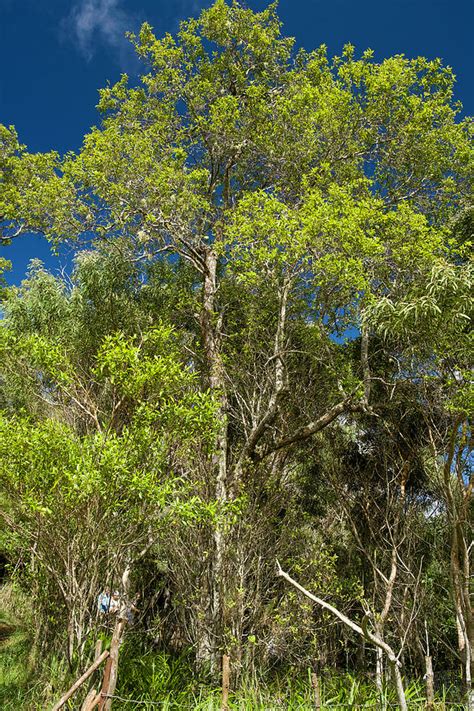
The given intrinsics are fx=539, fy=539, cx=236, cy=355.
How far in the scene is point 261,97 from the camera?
10.3 metres

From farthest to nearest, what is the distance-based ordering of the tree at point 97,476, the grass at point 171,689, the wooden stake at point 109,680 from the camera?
the grass at point 171,689, the tree at point 97,476, the wooden stake at point 109,680

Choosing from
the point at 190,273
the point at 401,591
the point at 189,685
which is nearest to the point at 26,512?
the point at 189,685

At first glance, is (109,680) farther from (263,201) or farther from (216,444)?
(263,201)

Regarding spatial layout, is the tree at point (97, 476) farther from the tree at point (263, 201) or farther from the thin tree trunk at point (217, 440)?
the tree at point (263, 201)

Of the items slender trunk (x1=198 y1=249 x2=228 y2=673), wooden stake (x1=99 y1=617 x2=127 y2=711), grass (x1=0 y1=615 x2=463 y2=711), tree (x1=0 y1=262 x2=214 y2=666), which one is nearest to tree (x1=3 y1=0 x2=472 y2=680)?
slender trunk (x1=198 y1=249 x2=228 y2=673)

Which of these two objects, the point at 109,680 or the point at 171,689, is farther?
the point at 171,689

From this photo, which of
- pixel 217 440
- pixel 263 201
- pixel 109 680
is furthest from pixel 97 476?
pixel 263 201

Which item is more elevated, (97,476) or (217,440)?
(217,440)

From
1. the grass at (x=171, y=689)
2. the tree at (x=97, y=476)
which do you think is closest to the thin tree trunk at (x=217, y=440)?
the grass at (x=171, y=689)

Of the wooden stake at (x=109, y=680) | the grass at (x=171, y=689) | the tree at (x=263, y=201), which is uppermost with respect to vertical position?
the tree at (x=263, y=201)

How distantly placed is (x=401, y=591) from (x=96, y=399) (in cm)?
635

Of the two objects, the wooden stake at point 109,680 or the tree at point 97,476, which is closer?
the wooden stake at point 109,680

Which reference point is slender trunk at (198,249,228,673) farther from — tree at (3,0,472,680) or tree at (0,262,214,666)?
tree at (0,262,214,666)

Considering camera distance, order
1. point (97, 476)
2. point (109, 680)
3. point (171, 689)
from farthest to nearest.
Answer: point (171, 689), point (97, 476), point (109, 680)
